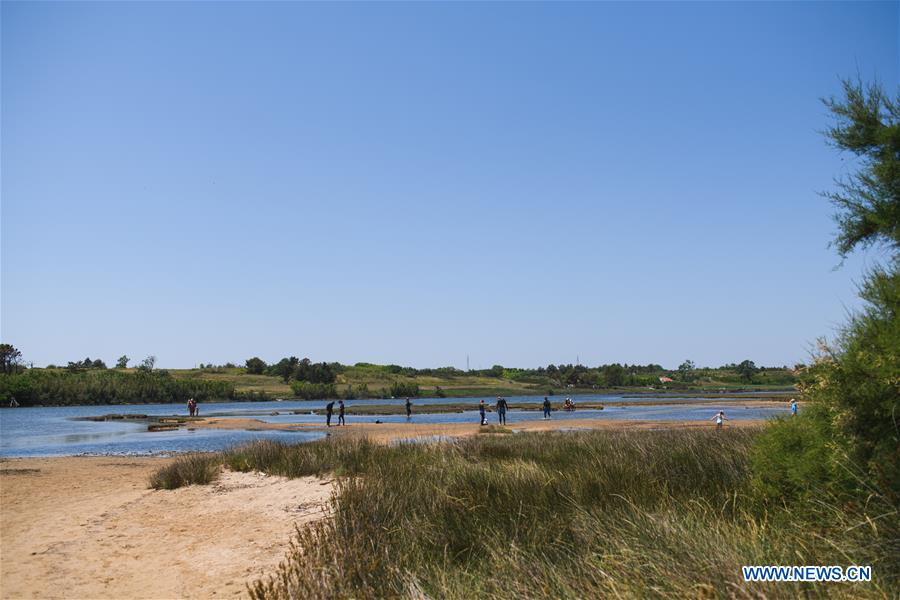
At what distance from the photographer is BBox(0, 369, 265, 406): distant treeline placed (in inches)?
3388

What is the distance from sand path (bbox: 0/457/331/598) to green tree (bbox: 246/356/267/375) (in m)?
130

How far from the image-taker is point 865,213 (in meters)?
8.31

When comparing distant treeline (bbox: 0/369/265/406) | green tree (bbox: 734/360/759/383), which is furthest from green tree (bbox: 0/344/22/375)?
green tree (bbox: 734/360/759/383)

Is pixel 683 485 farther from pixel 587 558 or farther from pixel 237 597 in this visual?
pixel 237 597

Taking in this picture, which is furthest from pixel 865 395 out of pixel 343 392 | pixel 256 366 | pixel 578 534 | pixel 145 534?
pixel 256 366

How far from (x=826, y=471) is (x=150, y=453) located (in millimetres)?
27635

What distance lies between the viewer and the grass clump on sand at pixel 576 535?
16.2 ft

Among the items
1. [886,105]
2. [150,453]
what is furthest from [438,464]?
[150,453]

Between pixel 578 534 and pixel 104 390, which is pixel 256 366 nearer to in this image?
pixel 104 390

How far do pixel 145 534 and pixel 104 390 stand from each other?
93.8 m

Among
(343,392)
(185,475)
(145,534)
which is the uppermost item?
(185,475)

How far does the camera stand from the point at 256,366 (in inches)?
5684

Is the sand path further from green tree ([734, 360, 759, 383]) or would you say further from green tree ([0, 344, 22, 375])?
green tree ([734, 360, 759, 383])

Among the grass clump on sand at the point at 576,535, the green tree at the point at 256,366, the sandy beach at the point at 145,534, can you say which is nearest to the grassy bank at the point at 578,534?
the grass clump on sand at the point at 576,535
